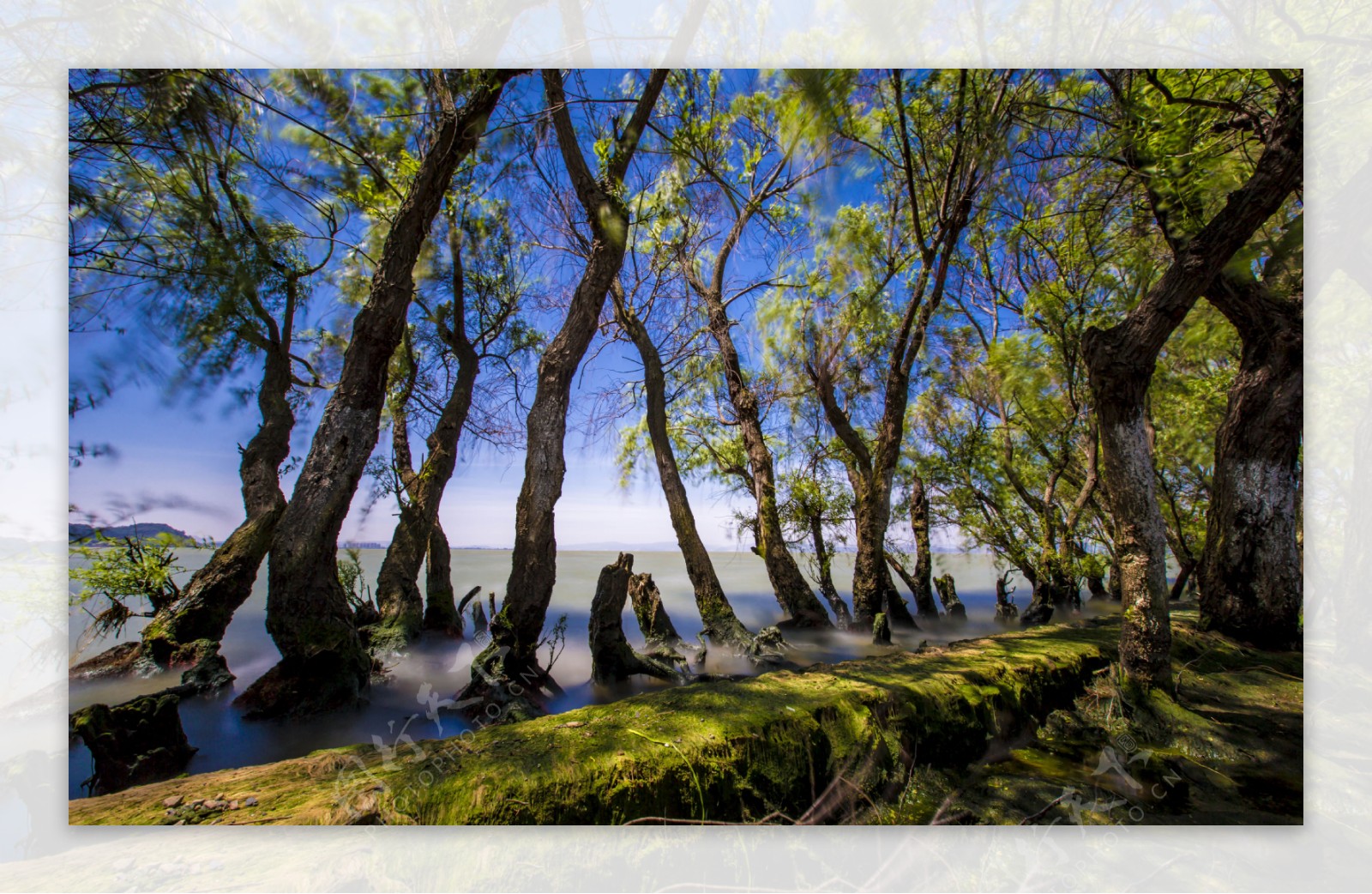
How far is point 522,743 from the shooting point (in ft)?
5.46

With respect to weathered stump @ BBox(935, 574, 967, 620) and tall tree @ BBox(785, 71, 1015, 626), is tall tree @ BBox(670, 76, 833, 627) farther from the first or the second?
weathered stump @ BBox(935, 574, 967, 620)

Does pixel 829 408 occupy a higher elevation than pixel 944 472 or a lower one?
higher

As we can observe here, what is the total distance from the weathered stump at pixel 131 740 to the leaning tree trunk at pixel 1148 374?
163 inches

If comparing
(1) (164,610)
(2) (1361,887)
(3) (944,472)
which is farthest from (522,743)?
(3) (944,472)

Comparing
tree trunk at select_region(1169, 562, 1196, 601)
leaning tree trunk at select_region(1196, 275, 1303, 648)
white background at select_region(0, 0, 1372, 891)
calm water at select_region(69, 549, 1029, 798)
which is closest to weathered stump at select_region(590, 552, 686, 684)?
calm water at select_region(69, 549, 1029, 798)

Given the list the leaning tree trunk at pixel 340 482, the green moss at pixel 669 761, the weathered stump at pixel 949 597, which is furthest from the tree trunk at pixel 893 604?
the leaning tree trunk at pixel 340 482

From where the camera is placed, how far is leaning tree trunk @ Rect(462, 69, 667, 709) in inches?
118

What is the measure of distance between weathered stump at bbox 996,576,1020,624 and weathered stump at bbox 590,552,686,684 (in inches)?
170

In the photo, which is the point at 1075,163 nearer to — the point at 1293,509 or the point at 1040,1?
the point at 1040,1

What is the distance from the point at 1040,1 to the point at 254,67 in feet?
12.7

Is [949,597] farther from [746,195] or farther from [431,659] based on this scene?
[431,659]

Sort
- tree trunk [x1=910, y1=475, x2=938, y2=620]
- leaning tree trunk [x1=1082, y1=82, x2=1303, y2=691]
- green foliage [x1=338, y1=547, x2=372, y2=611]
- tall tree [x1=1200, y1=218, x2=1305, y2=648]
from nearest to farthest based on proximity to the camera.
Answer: leaning tree trunk [x1=1082, y1=82, x2=1303, y2=691] → tall tree [x1=1200, y1=218, x2=1305, y2=648] → green foliage [x1=338, y1=547, x2=372, y2=611] → tree trunk [x1=910, y1=475, x2=938, y2=620]

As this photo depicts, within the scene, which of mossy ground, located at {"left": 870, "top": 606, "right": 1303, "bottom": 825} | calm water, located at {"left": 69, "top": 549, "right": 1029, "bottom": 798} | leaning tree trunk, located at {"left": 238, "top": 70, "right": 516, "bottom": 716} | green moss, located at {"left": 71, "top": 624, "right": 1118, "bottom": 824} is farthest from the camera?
leaning tree trunk, located at {"left": 238, "top": 70, "right": 516, "bottom": 716}

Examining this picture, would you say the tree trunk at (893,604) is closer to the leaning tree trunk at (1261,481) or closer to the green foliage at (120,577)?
the leaning tree trunk at (1261,481)
